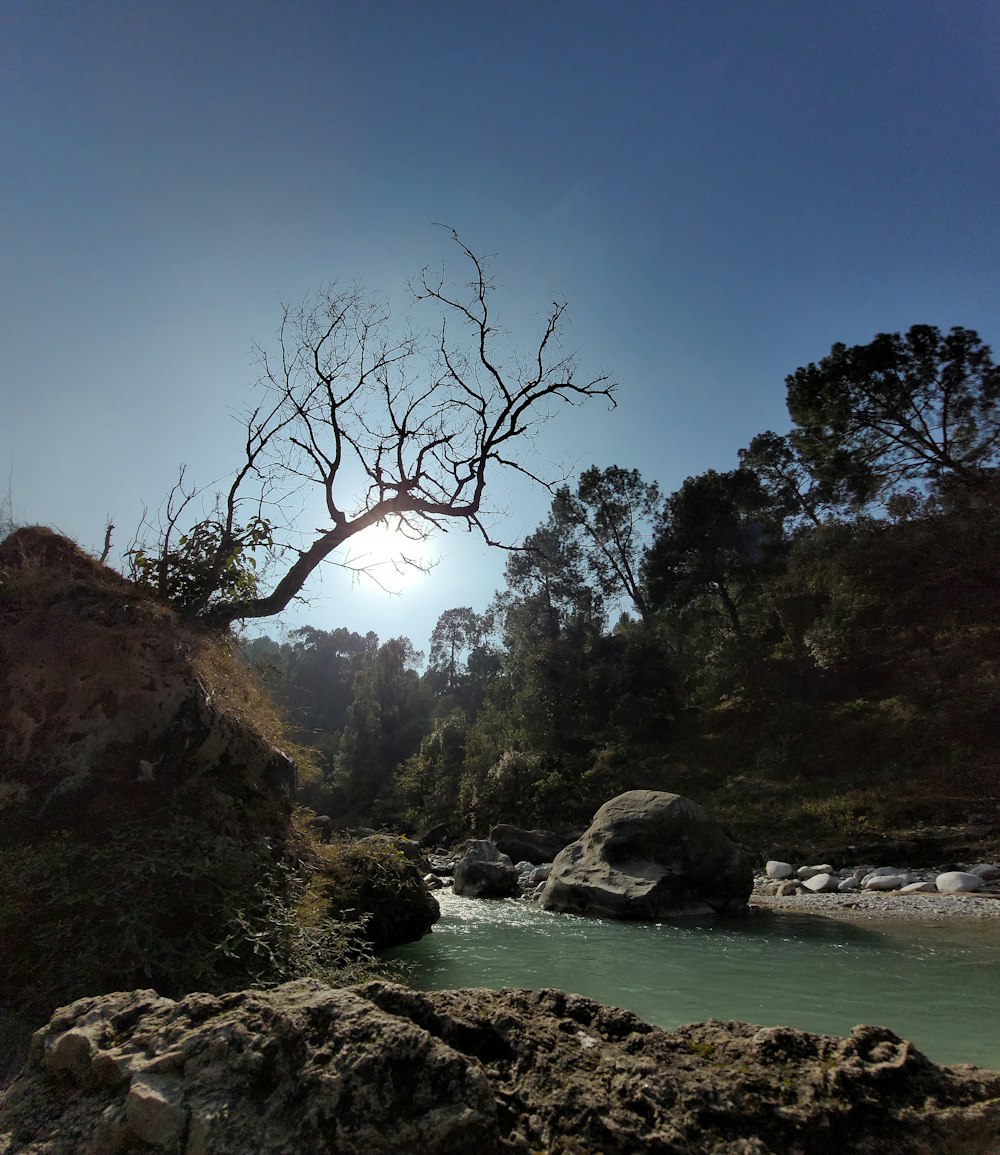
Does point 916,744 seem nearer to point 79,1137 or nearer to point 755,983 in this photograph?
point 755,983

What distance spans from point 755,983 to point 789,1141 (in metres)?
5.41

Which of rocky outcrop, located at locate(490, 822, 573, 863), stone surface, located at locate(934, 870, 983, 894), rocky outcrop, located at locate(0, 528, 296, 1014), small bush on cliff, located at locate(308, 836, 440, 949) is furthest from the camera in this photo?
rocky outcrop, located at locate(490, 822, 573, 863)

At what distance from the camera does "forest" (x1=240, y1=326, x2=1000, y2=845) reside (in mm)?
20062

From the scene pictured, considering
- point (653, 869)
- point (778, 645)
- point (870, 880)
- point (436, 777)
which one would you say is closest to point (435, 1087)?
point (653, 869)

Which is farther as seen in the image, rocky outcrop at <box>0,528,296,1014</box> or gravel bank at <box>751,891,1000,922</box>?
gravel bank at <box>751,891,1000,922</box>

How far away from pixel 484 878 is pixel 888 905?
834 centimetres

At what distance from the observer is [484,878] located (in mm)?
14844

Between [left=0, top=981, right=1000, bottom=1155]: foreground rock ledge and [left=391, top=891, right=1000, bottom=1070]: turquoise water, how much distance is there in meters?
3.05

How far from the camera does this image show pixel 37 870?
180 inches

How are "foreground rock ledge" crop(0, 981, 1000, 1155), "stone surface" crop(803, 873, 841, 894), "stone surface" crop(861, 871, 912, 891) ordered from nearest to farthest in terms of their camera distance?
1. "foreground rock ledge" crop(0, 981, 1000, 1155)
2. "stone surface" crop(861, 871, 912, 891)
3. "stone surface" crop(803, 873, 841, 894)

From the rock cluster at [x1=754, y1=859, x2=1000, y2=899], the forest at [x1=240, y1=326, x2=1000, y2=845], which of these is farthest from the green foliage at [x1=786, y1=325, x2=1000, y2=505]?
the rock cluster at [x1=754, y1=859, x2=1000, y2=899]

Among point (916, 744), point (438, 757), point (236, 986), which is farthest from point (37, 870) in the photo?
point (438, 757)

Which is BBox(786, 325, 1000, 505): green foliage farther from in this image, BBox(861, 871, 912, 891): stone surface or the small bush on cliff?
the small bush on cliff

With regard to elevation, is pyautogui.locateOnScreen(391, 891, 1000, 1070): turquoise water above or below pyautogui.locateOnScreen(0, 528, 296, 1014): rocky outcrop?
below
